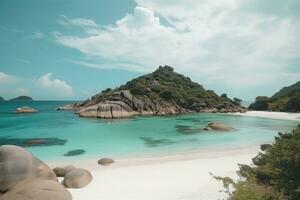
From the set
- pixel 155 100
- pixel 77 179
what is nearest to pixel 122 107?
pixel 155 100

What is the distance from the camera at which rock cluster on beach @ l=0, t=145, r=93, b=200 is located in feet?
29.7

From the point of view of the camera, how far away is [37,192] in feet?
29.3

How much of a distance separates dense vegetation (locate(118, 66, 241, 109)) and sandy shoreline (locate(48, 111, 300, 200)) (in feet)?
172

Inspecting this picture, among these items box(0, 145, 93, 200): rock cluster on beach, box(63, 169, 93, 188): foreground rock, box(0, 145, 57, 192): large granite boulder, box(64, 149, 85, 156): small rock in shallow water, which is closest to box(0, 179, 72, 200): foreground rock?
box(0, 145, 93, 200): rock cluster on beach

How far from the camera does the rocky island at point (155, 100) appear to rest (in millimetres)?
58688

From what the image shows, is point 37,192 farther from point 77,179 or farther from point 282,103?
point 282,103

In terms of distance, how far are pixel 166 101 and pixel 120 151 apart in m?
54.7

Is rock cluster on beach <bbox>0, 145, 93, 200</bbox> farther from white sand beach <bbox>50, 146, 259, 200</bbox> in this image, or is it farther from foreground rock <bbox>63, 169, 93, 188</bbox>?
white sand beach <bbox>50, 146, 259, 200</bbox>

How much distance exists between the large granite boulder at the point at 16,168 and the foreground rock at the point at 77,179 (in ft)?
2.33

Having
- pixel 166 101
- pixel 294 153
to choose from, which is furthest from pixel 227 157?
pixel 166 101

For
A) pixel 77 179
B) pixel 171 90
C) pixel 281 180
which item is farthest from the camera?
pixel 171 90

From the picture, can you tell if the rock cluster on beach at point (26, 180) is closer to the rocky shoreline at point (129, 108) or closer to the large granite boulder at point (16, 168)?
the large granite boulder at point (16, 168)

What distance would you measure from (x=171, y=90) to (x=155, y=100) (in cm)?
1025

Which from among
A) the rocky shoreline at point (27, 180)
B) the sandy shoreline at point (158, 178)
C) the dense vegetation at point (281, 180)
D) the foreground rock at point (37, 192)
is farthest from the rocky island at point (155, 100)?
the dense vegetation at point (281, 180)
